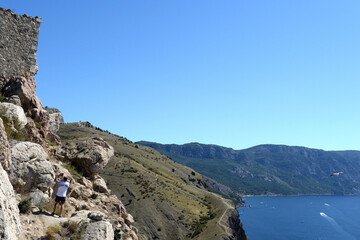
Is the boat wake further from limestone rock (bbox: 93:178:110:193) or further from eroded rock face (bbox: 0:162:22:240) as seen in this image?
eroded rock face (bbox: 0:162:22:240)

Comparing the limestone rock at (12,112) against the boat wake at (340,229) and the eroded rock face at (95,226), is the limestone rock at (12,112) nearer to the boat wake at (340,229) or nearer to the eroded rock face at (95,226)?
the eroded rock face at (95,226)

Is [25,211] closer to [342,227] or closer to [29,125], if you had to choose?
[29,125]

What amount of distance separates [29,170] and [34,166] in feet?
0.99

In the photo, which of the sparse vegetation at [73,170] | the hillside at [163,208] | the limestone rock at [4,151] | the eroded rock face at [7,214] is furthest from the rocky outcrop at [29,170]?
the hillside at [163,208]

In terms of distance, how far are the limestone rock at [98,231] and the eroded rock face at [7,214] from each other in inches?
108

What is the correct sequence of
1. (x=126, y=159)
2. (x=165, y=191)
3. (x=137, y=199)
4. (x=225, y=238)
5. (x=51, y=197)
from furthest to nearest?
(x=126, y=159), (x=165, y=191), (x=137, y=199), (x=225, y=238), (x=51, y=197)

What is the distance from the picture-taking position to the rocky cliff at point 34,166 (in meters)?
9.92

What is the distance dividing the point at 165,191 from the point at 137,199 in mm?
16594

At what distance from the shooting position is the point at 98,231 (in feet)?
36.2

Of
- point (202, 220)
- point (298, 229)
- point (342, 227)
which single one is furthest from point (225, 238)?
point (342, 227)

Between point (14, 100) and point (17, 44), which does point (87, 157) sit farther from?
point (17, 44)

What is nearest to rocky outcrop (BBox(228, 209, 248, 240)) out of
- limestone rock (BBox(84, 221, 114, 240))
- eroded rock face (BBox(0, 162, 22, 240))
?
limestone rock (BBox(84, 221, 114, 240))

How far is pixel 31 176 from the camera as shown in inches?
462

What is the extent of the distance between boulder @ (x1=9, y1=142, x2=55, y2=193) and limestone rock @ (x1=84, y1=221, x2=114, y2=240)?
2931mm
